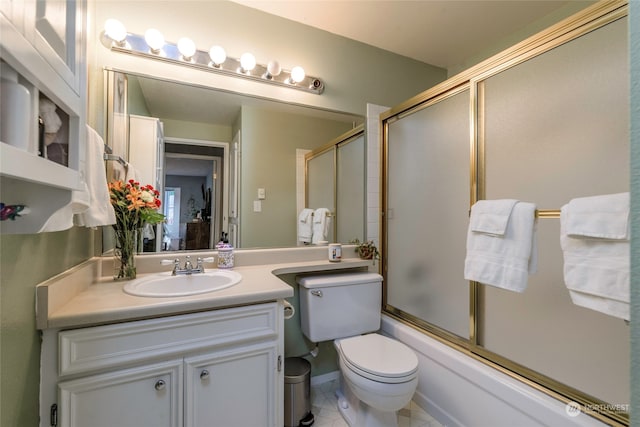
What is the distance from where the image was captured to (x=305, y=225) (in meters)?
1.82

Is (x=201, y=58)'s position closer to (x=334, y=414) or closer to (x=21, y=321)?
(x=21, y=321)

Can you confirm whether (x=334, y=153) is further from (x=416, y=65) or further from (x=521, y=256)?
(x=521, y=256)

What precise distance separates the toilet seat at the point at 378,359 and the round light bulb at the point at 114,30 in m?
1.92

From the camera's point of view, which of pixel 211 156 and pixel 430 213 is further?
pixel 430 213

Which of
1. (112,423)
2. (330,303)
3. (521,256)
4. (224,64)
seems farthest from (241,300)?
(224,64)

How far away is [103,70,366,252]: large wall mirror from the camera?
1404 millimetres

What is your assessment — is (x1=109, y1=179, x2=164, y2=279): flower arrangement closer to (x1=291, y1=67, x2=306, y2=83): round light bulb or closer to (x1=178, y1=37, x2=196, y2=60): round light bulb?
(x1=178, y1=37, x2=196, y2=60): round light bulb

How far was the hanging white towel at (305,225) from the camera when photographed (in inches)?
71.0

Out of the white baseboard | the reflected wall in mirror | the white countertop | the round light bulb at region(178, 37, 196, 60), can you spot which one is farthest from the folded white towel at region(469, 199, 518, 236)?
the round light bulb at region(178, 37, 196, 60)

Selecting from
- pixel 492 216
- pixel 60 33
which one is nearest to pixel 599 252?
pixel 492 216

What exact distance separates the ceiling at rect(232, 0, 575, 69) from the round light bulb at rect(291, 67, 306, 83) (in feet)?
1.12

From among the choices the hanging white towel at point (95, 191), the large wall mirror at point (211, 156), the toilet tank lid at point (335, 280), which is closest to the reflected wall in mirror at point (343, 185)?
the large wall mirror at point (211, 156)

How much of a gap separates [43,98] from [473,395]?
6.20ft

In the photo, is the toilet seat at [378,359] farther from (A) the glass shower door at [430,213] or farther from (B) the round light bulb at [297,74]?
(B) the round light bulb at [297,74]
